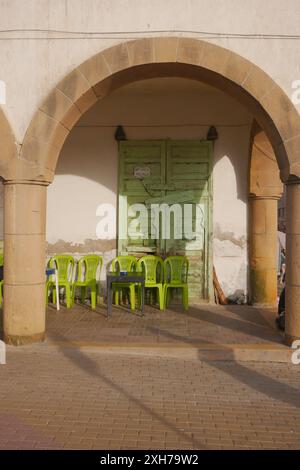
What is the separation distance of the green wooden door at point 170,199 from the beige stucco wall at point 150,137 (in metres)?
0.20

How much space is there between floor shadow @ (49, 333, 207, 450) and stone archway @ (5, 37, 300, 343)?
1.48 feet

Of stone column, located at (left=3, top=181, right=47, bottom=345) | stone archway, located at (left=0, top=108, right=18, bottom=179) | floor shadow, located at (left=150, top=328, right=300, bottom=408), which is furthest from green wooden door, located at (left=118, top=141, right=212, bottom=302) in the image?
floor shadow, located at (left=150, top=328, right=300, bottom=408)

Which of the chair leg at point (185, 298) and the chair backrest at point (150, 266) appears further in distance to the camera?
the chair backrest at point (150, 266)

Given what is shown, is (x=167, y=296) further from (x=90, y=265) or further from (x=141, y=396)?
(x=141, y=396)

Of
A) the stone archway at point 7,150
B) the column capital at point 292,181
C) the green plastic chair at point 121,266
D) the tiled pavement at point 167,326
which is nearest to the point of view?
the column capital at point 292,181

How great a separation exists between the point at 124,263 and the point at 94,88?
3.87 metres

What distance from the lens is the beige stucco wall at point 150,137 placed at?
366 inches

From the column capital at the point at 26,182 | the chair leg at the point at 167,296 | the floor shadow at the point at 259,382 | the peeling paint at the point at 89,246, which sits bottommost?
the floor shadow at the point at 259,382

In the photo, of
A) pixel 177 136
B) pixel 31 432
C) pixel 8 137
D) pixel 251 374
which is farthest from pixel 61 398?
pixel 177 136

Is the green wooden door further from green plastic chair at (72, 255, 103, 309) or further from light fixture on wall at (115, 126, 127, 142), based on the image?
green plastic chair at (72, 255, 103, 309)

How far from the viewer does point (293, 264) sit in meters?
6.00

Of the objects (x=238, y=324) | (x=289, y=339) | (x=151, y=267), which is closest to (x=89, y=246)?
(x=151, y=267)

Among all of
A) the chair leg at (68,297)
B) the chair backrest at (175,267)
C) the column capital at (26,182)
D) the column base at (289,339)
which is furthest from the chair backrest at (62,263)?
the column base at (289,339)

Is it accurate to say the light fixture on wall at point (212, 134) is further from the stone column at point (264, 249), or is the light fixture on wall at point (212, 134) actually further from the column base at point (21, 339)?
the column base at point (21, 339)
